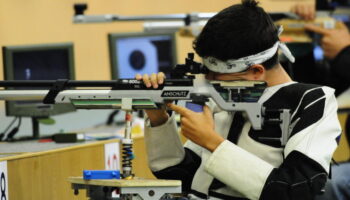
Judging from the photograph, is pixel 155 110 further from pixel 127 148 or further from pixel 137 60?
pixel 137 60

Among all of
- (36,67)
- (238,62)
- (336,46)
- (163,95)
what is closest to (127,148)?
(163,95)

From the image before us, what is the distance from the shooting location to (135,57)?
4.97 meters

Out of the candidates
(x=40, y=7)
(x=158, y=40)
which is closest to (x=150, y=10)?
(x=158, y=40)

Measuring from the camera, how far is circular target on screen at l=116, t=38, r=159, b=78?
489 cm

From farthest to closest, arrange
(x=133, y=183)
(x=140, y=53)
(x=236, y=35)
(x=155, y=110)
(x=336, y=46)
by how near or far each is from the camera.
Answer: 1. (x=140, y=53)
2. (x=336, y=46)
3. (x=155, y=110)
4. (x=236, y=35)
5. (x=133, y=183)

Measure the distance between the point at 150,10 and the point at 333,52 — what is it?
55.1 inches

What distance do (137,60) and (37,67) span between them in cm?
100

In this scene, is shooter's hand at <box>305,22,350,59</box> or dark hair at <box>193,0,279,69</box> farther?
shooter's hand at <box>305,22,350,59</box>

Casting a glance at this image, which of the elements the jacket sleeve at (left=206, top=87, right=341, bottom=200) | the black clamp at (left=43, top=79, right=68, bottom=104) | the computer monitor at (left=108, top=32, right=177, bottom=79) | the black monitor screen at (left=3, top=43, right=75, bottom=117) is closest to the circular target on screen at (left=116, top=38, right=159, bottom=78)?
the computer monitor at (left=108, top=32, right=177, bottom=79)

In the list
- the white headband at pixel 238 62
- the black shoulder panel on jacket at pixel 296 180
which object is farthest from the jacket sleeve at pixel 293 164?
the white headband at pixel 238 62

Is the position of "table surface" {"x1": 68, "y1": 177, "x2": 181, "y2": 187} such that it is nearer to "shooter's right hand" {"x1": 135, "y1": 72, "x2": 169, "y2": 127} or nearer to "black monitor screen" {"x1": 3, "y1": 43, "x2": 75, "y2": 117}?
"shooter's right hand" {"x1": 135, "y1": 72, "x2": 169, "y2": 127}

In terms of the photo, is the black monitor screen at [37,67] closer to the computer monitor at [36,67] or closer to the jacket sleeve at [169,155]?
the computer monitor at [36,67]

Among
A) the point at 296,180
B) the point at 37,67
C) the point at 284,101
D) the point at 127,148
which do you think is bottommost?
the point at 296,180

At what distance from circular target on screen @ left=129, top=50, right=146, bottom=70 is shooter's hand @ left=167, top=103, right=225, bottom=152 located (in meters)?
2.53
